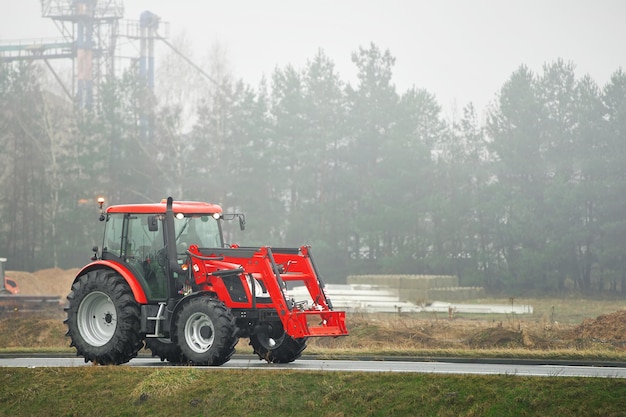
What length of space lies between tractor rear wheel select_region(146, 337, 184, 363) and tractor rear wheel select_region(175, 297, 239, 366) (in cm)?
38

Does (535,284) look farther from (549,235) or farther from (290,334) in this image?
(290,334)

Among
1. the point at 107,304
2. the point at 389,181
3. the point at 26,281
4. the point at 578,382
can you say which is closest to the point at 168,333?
the point at 107,304

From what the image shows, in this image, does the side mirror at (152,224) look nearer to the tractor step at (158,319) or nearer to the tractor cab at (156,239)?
the tractor cab at (156,239)

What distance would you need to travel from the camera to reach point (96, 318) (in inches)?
696

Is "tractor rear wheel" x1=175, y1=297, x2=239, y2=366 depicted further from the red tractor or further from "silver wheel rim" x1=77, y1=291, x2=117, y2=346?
"silver wheel rim" x1=77, y1=291, x2=117, y2=346

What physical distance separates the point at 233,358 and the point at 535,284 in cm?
3954

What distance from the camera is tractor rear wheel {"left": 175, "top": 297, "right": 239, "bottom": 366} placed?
1597cm

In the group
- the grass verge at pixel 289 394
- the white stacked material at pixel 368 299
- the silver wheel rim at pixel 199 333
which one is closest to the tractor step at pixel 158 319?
the silver wheel rim at pixel 199 333

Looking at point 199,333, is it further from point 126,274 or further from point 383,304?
point 383,304

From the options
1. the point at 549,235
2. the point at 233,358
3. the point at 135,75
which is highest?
the point at 135,75

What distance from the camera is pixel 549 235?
5612 cm

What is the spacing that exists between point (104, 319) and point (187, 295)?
1876 millimetres

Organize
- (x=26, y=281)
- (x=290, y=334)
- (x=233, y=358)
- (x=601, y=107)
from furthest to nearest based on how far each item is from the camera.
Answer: (x=601, y=107)
(x=26, y=281)
(x=233, y=358)
(x=290, y=334)

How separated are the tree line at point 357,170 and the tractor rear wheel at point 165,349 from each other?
40742 millimetres
